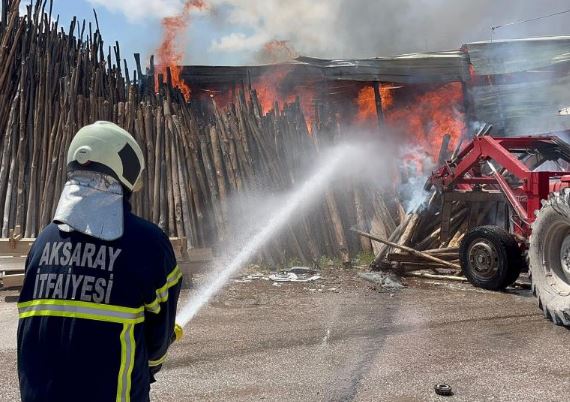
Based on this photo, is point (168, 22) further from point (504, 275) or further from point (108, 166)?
point (108, 166)

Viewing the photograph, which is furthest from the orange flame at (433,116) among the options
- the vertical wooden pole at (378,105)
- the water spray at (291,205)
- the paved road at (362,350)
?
the paved road at (362,350)

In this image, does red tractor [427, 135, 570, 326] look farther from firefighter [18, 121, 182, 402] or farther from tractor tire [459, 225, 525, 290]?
firefighter [18, 121, 182, 402]

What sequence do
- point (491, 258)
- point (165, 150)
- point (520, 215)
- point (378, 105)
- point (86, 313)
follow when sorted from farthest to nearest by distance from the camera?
point (378, 105), point (165, 150), point (491, 258), point (520, 215), point (86, 313)

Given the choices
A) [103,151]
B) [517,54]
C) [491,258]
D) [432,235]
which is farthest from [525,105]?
[103,151]

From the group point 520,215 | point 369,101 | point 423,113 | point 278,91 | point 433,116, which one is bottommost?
point 520,215

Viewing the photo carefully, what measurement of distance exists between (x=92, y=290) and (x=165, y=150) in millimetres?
7255

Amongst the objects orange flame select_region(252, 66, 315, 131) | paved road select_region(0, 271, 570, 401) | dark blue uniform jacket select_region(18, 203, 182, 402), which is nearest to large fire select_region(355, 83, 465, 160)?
orange flame select_region(252, 66, 315, 131)

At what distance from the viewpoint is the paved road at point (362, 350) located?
3.87m

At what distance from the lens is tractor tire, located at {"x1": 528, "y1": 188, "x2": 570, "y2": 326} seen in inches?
212

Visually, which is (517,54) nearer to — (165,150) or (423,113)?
(423,113)

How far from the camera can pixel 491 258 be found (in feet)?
22.7

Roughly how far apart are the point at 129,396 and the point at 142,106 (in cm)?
786

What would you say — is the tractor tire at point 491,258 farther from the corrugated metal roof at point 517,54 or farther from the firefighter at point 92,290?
the corrugated metal roof at point 517,54

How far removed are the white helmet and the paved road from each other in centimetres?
231
